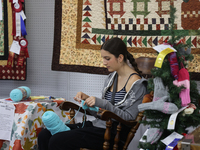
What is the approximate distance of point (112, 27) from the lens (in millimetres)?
2943

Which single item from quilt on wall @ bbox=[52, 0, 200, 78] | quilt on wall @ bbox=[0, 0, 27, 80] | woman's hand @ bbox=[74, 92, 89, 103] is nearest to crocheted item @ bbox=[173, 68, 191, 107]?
woman's hand @ bbox=[74, 92, 89, 103]

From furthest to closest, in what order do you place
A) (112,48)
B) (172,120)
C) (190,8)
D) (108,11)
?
(108,11), (190,8), (112,48), (172,120)

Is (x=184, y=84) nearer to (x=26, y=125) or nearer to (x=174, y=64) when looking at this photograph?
(x=174, y=64)

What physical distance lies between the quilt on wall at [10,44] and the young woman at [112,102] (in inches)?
56.9

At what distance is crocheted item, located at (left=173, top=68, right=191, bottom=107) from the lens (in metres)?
1.48

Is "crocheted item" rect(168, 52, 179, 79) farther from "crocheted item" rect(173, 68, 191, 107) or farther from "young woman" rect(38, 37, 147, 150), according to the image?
"young woman" rect(38, 37, 147, 150)

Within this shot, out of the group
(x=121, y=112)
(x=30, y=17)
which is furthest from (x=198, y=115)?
(x=30, y=17)

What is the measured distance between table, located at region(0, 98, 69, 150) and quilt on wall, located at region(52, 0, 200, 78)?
78cm

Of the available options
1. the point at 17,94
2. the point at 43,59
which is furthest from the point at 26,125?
the point at 43,59

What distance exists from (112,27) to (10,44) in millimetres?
1349

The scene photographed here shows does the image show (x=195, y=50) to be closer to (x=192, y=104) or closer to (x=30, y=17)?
(x=192, y=104)

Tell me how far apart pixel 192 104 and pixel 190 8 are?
1.45 metres

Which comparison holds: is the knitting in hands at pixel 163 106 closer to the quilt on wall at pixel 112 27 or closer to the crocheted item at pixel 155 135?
the crocheted item at pixel 155 135

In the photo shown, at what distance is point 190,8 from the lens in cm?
262
